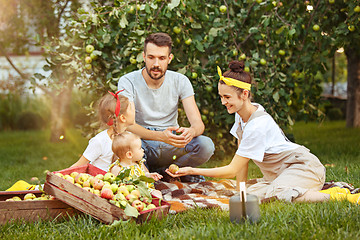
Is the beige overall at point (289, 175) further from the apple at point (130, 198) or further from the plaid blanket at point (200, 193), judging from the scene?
the apple at point (130, 198)

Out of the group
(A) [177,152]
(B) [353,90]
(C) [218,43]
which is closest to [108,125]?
Answer: (A) [177,152]

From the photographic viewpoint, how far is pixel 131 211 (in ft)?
7.13

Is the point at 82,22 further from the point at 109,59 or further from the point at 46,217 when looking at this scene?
the point at 46,217

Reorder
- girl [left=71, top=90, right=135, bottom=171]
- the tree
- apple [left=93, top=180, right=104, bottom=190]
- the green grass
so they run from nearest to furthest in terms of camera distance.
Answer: the green grass < apple [left=93, top=180, right=104, bottom=190] < girl [left=71, top=90, right=135, bottom=171] < the tree

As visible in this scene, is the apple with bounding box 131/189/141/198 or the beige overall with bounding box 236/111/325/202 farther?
the beige overall with bounding box 236/111/325/202

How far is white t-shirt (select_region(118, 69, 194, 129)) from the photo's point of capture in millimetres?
3527

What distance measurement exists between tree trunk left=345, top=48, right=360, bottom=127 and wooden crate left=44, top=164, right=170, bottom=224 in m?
5.51

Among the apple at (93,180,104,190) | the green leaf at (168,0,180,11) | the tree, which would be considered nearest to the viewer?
the apple at (93,180,104,190)

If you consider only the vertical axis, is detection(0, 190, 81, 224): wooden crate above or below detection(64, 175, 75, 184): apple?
below

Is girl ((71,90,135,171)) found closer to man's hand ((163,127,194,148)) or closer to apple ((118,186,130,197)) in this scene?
man's hand ((163,127,194,148))

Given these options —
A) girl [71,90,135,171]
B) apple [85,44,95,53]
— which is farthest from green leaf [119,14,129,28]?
girl [71,90,135,171]

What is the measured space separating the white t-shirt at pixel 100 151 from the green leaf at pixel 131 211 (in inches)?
38.6

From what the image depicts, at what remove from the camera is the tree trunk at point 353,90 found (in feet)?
23.5

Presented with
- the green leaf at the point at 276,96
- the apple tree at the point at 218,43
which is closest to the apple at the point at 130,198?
the apple tree at the point at 218,43
